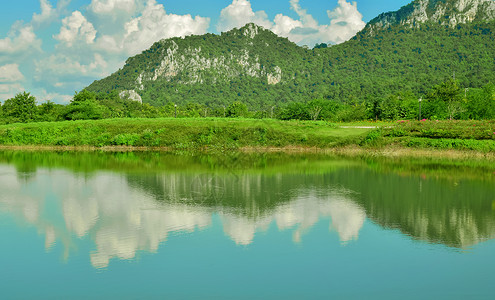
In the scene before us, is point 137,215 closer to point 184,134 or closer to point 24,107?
point 184,134

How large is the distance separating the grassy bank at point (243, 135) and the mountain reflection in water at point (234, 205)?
1751 centimetres

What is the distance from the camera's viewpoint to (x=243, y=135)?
52.1 meters

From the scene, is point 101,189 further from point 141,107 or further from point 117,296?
point 141,107

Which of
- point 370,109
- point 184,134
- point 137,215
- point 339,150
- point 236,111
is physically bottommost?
point 137,215

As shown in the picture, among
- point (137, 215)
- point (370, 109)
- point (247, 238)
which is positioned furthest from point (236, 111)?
point (247, 238)

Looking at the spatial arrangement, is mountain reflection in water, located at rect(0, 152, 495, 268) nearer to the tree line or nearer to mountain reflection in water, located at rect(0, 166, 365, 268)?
mountain reflection in water, located at rect(0, 166, 365, 268)

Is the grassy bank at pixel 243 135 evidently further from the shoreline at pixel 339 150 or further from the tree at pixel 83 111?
the tree at pixel 83 111

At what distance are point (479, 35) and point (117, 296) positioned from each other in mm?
202071

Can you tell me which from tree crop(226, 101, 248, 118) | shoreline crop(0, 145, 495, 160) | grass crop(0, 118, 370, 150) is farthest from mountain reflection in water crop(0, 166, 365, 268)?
tree crop(226, 101, 248, 118)

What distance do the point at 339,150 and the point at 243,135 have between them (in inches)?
495

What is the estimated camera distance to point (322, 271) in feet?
36.3

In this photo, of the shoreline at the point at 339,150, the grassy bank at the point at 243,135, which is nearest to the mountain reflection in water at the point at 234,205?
the shoreline at the point at 339,150

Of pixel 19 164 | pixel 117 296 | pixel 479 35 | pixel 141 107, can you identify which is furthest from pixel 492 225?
pixel 479 35

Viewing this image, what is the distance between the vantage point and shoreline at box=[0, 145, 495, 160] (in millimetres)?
39759
